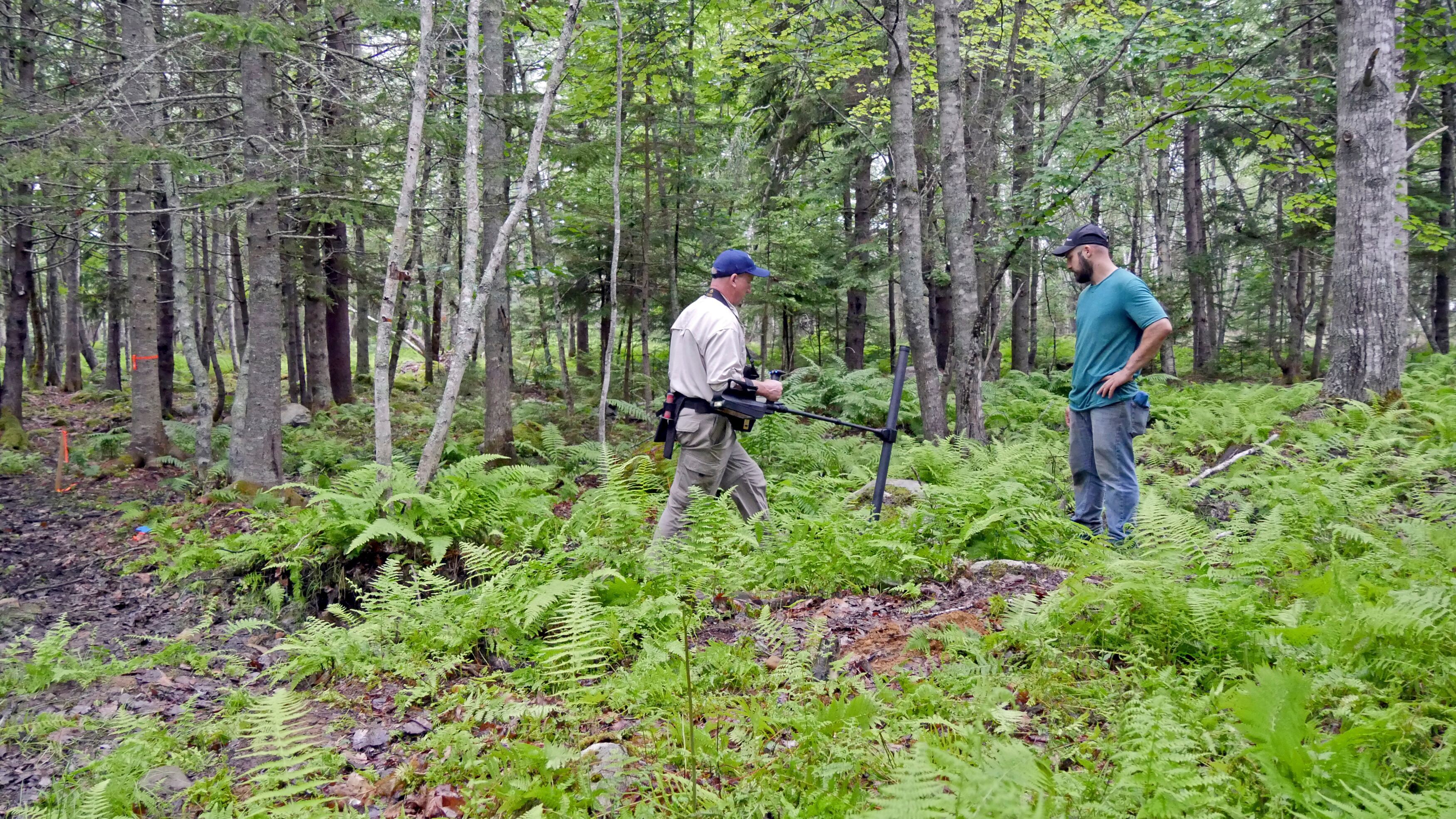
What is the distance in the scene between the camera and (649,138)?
1312 centimetres

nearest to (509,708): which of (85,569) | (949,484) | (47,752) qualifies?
(47,752)

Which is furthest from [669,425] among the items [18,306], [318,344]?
[18,306]

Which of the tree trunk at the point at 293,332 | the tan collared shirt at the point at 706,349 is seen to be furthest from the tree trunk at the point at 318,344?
the tan collared shirt at the point at 706,349

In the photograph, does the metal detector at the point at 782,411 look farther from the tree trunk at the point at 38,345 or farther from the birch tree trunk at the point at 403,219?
the tree trunk at the point at 38,345

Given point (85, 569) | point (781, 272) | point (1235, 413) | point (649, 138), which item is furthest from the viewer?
point (781, 272)

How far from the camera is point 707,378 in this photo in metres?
5.78

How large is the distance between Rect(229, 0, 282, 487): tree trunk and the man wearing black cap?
360 inches

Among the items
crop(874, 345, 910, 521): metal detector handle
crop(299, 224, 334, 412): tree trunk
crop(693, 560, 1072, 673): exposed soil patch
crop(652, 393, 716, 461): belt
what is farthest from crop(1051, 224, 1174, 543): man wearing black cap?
crop(299, 224, 334, 412): tree trunk

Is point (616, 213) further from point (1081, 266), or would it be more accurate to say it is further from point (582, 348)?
point (582, 348)

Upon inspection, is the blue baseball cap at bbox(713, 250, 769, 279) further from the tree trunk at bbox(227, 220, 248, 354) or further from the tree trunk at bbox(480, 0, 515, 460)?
the tree trunk at bbox(227, 220, 248, 354)

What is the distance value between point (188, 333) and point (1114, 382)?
12446 mm

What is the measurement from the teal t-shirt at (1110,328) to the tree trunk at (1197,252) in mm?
15050

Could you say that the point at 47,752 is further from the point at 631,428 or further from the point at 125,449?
the point at 125,449

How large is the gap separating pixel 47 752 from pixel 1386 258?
11.5 metres
